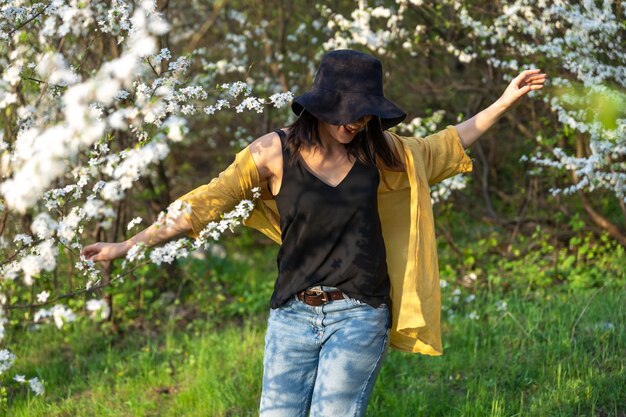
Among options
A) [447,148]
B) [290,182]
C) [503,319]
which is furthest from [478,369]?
[290,182]

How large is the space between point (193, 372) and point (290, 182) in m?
2.26

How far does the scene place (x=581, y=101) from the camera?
5.04 m

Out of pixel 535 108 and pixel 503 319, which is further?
pixel 535 108

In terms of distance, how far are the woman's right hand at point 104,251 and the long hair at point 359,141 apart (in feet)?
2.20

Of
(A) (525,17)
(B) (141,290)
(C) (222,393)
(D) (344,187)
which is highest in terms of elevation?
(A) (525,17)

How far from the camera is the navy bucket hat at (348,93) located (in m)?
2.76

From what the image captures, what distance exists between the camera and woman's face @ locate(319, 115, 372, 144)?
2809 millimetres

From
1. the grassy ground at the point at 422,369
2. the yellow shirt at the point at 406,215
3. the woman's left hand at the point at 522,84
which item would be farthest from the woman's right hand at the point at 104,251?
the grassy ground at the point at 422,369

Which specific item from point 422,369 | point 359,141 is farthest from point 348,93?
point 422,369

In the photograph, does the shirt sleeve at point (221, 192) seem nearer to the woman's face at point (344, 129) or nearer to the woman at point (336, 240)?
the woman at point (336, 240)

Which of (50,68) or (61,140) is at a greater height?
(50,68)

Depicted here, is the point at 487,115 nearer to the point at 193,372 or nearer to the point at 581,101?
the point at 581,101

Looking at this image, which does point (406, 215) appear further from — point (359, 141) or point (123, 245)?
point (123, 245)

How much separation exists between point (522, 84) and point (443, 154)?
400mm
